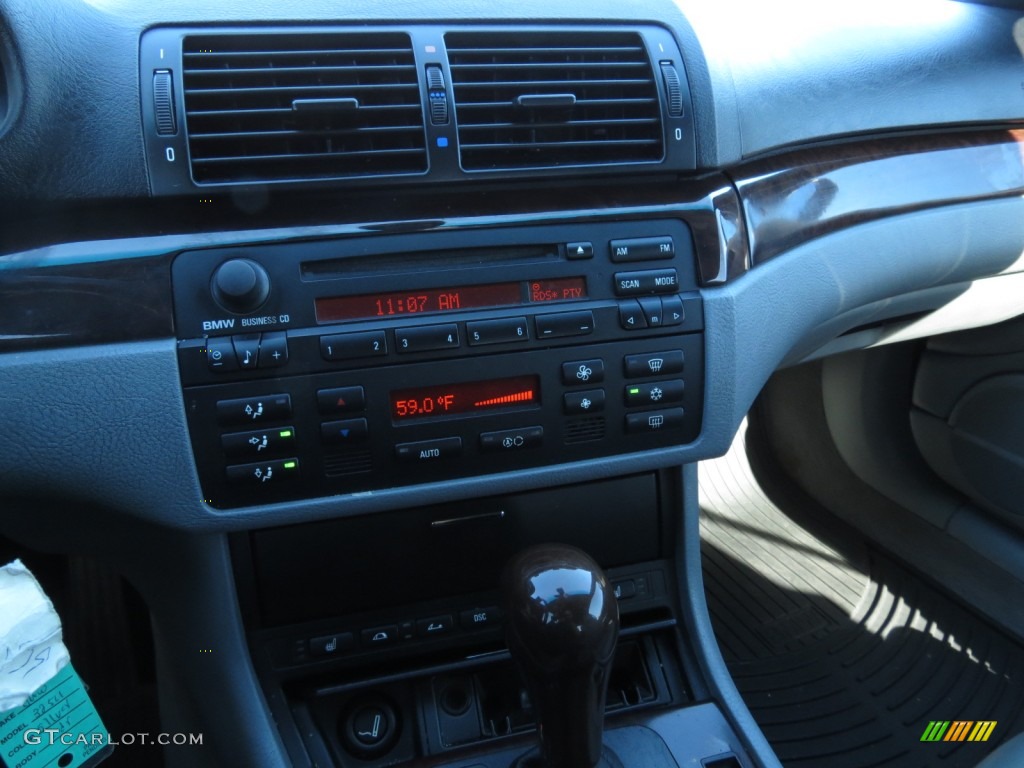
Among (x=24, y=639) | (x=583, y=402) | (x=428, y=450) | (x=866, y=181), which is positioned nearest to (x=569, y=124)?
(x=583, y=402)

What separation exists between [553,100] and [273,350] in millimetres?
494

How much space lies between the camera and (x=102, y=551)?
50.0 inches

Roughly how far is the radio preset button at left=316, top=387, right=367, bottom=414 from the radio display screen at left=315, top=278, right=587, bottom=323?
0.30 ft

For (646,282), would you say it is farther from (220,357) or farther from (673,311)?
(220,357)

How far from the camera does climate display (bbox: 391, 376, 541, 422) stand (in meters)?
1.18

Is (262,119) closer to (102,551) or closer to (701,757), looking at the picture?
(102,551)

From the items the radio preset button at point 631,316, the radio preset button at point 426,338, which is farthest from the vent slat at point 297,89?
the radio preset button at point 631,316

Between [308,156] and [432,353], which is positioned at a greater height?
[308,156]

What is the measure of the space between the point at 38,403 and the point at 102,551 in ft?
0.99

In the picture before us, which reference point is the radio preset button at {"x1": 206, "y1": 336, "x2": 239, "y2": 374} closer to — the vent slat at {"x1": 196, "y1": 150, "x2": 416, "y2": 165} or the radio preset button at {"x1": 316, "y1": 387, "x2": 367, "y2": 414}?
the radio preset button at {"x1": 316, "y1": 387, "x2": 367, "y2": 414}

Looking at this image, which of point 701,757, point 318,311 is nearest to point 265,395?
point 318,311

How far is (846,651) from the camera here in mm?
1951

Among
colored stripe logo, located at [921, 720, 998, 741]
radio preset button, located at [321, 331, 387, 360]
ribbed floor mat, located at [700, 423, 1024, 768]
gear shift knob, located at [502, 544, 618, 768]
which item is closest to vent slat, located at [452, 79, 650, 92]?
radio preset button, located at [321, 331, 387, 360]

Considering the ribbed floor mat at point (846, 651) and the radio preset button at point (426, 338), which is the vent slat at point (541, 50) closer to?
the radio preset button at point (426, 338)
